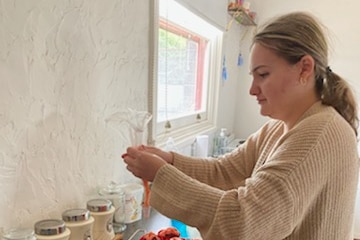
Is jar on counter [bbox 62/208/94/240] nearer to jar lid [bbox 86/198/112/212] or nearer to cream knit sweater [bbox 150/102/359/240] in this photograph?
jar lid [bbox 86/198/112/212]

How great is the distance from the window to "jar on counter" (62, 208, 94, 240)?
0.61 meters

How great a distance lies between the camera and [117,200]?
114 centimetres

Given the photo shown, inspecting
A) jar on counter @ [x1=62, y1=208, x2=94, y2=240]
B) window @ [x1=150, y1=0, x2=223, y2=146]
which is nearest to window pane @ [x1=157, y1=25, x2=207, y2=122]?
→ window @ [x1=150, y1=0, x2=223, y2=146]

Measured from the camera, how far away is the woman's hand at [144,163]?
2.55ft

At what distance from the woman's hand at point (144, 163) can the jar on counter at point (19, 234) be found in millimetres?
274

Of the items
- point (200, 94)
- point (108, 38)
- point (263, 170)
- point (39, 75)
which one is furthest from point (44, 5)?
point (200, 94)

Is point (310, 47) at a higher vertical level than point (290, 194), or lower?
higher

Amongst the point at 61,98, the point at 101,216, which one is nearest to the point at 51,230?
the point at 101,216

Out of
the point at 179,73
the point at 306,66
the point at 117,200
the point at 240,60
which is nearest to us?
the point at 306,66

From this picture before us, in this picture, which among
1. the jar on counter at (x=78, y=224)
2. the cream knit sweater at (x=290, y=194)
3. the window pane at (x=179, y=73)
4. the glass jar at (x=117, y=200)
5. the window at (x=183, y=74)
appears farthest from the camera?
the window pane at (x=179, y=73)

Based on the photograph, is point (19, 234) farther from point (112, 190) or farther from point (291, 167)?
point (291, 167)

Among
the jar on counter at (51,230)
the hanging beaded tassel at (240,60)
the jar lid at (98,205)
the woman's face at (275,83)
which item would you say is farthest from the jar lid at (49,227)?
the hanging beaded tassel at (240,60)

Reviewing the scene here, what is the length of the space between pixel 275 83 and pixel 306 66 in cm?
8

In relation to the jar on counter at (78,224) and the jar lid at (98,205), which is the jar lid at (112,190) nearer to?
the jar lid at (98,205)
